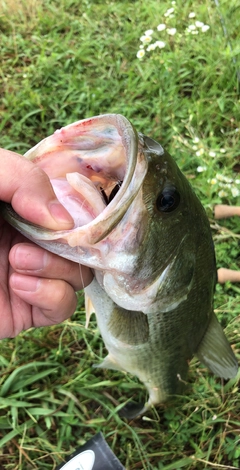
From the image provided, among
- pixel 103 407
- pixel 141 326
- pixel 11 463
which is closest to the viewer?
pixel 141 326

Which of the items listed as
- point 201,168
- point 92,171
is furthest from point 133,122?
point 92,171

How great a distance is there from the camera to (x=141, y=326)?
174 cm

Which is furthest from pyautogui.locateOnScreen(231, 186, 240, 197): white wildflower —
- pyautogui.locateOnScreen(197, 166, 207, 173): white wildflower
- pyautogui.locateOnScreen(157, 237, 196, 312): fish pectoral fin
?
pyautogui.locateOnScreen(157, 237, 196, 312): fish pectoral fin

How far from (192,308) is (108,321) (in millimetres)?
324

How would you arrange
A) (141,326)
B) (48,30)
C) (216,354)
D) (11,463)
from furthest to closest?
1. (48,30)
2. (11,463)
3. (216,354)
4. (141,326)

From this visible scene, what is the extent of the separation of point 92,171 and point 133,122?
2133mm

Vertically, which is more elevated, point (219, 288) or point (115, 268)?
point (115, 268)

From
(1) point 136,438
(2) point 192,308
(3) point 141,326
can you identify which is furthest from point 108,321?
(1) point 136,438

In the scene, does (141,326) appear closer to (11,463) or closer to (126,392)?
(126,392)

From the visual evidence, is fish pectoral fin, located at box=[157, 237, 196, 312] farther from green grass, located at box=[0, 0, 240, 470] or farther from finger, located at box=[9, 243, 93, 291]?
green grass, located at box=[0, 0, 240, 470]

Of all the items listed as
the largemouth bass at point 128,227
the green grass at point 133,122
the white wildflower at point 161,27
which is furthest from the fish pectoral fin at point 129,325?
the white wildflower at point 161,27

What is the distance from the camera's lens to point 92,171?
4.89 ft

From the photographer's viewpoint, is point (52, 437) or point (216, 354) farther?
point (52, 437)

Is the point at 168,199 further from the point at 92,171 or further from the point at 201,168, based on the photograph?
the point at 201,168
